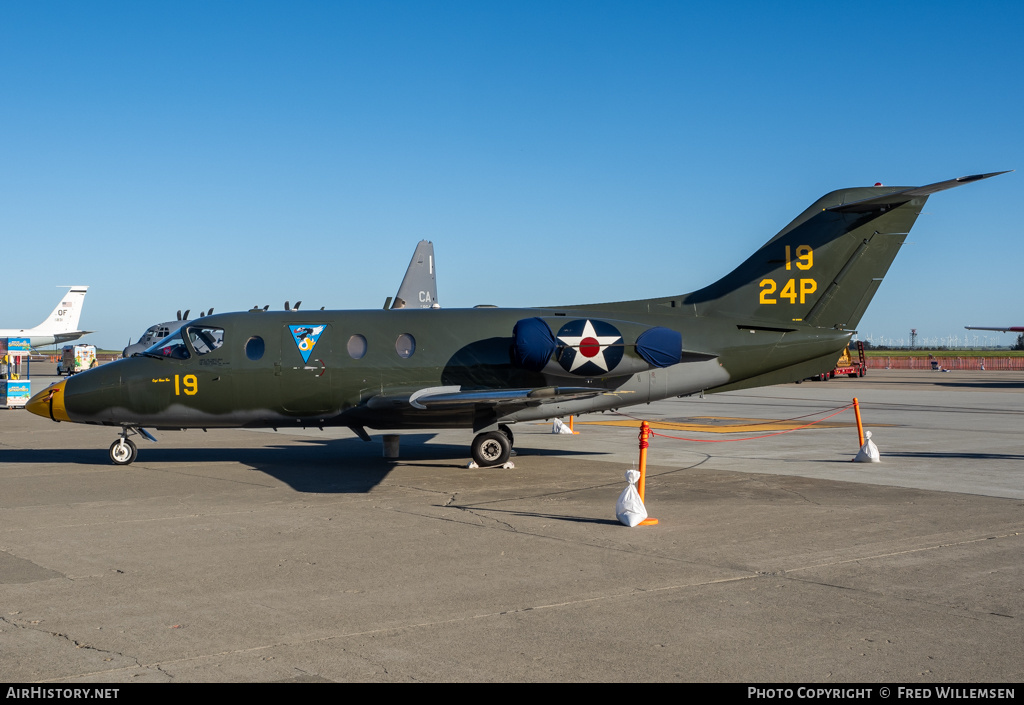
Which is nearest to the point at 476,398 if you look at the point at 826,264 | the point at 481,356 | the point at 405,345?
the point at 481,356

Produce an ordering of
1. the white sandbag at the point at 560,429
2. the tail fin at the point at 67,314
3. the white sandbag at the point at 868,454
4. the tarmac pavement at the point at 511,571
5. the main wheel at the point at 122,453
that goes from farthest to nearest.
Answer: the tail fin at the point at 67,314 → the white sandbag at the point at 560,429 → the main wheel at the point at 122,453 → the white sandbag at the point at 868,454 → the tarmac pavement at the point at 511,571

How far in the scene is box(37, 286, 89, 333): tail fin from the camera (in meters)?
80.8

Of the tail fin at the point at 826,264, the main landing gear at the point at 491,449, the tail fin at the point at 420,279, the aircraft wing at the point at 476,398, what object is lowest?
the main landing gear at the point at 491,449

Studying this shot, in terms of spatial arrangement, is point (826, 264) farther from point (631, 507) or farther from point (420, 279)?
point (420, 279)

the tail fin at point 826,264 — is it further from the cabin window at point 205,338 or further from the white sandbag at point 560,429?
the cabin window at point 205,338

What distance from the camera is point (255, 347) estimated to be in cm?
1694

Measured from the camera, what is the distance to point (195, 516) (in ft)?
38.9

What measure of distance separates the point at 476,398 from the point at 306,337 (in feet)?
13.6

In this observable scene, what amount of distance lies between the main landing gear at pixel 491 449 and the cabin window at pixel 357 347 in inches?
109

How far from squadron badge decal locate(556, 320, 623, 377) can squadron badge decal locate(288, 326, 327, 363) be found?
481 cm

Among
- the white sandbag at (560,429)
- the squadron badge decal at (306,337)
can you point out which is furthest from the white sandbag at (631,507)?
the white sandbag at (560,429)

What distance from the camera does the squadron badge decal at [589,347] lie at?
15914mm

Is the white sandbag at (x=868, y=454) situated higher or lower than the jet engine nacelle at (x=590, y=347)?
lower
